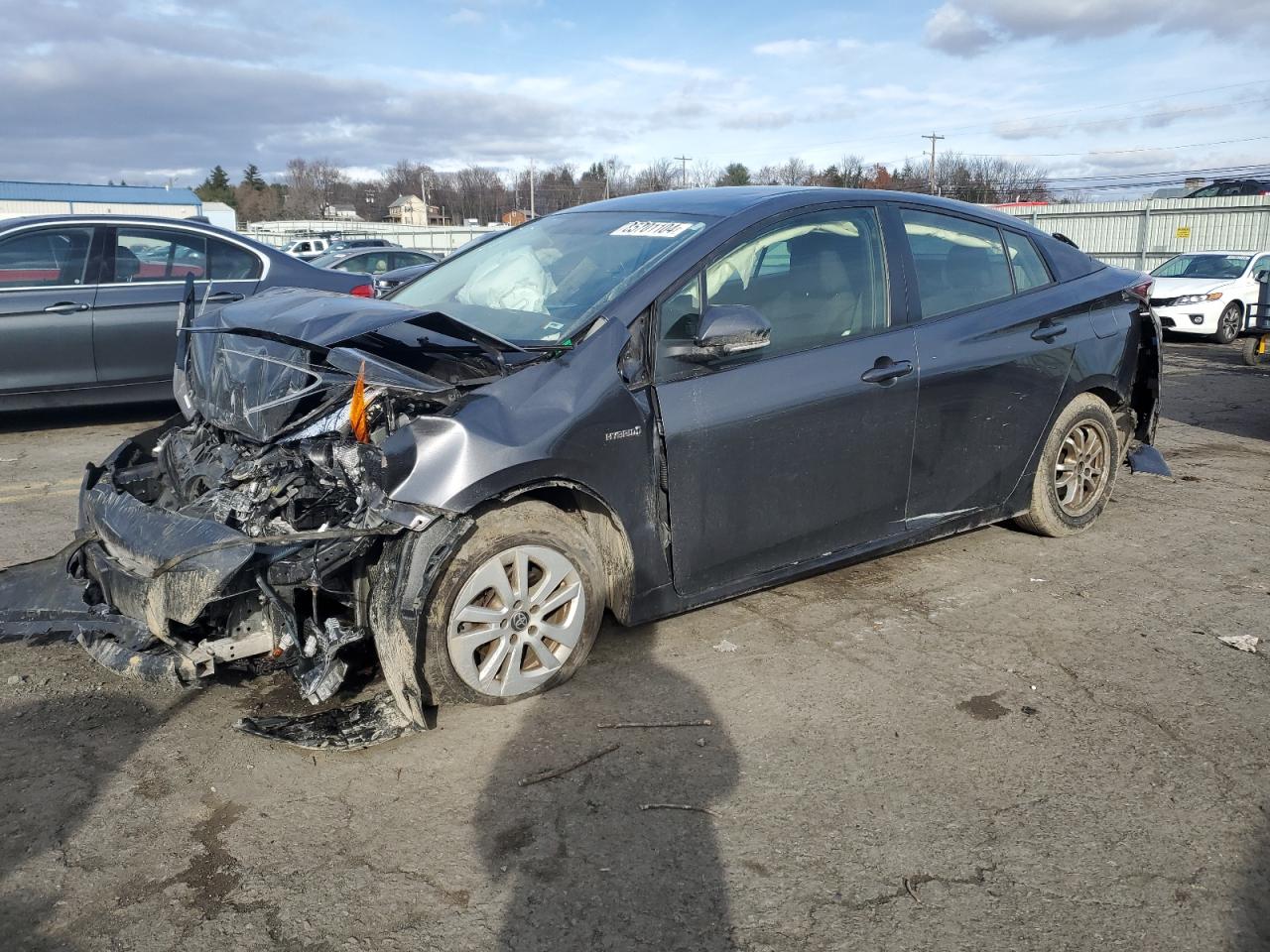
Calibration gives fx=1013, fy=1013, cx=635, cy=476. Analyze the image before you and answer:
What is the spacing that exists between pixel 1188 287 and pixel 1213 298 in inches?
19.6

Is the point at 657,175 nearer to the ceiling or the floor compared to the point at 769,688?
nearer to the ceiling

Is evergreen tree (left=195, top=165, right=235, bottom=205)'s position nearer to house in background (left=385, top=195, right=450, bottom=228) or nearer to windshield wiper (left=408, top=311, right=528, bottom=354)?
house in background (left=385, top=195, right=450, bottom=228)

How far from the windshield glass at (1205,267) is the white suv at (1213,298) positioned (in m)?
0.02

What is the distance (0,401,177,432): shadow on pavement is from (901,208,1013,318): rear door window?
22.5 ft

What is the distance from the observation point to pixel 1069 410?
5293 millimetres

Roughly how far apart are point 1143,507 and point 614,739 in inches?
172

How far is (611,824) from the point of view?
2.94m

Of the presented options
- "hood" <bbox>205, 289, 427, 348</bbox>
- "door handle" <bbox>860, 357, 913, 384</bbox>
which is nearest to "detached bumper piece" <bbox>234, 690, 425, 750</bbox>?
"hood" <bbox>205, 289, 427, 348</bbox>

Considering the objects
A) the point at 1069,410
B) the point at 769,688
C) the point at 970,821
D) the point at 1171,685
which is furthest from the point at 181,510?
the point at 1069,410

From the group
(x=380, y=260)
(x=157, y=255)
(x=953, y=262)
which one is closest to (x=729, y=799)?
(x=953, y=262)

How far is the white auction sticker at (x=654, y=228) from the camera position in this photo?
4.19m

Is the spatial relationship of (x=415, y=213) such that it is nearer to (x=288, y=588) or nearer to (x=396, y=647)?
(x=288, y=588)

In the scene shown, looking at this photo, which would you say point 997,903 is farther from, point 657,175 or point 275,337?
point 657,175

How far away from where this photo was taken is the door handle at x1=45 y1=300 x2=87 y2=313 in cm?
773
